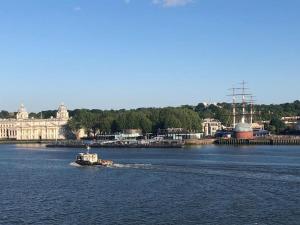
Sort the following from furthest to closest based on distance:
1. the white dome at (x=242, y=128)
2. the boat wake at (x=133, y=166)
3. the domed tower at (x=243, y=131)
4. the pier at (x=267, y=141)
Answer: the white dome at (x=242, y=128) → the domed tower at (x=243, y=131) → the pier at (x=267, y=141) → the boat wake at (x=133, y=166)

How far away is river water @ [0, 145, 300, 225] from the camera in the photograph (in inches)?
1283

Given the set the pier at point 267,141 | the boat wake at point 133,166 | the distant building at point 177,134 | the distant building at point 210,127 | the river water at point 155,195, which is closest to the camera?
the river water at point 155,195

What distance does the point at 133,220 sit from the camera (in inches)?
1260

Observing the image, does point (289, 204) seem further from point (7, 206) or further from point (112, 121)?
point (112, 121)

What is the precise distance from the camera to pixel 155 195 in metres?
40.0

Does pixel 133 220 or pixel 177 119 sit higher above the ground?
pixel 177 119

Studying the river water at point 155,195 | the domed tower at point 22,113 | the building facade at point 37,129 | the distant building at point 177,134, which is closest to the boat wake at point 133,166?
the river water at point 155,195

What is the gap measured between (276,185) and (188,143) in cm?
7486

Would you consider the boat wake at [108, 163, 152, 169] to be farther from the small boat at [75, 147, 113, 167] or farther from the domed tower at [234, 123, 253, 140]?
the domed tower at [234, 123, 253, 140]

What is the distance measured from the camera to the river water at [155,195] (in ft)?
107

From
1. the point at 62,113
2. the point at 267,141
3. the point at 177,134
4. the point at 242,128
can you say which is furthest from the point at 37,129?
the point at 267,141

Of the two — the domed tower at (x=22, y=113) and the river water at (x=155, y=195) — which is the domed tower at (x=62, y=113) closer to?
the domed tower at (x=22, y=113)

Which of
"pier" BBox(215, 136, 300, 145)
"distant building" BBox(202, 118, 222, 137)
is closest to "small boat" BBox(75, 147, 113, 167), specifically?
"pier" BBox(215, 136, 300, 145)

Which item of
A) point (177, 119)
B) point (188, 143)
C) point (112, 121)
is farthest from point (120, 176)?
point (112, 121)
